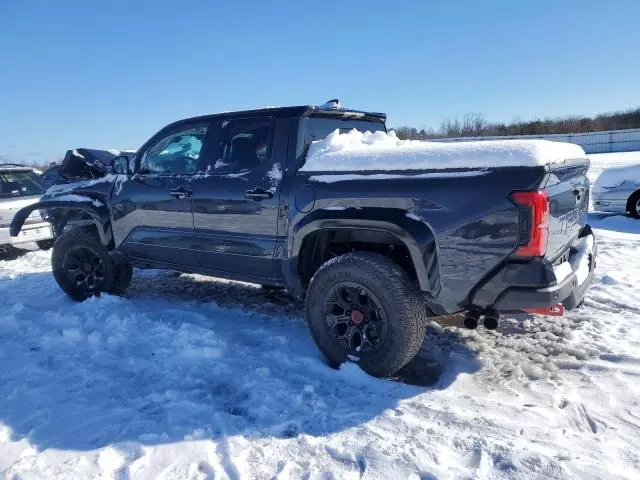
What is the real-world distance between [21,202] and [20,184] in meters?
0.85

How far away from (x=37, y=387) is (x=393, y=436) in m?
2.40

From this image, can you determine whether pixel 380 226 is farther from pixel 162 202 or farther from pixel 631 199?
pixel 631 199

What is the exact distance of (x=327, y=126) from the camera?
4.04 metres

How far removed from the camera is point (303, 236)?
346 cm

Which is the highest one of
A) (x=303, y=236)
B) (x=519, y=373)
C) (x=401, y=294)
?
(x=303, y=236)

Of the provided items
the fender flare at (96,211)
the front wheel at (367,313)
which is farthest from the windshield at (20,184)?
the front wheel at (367,313)

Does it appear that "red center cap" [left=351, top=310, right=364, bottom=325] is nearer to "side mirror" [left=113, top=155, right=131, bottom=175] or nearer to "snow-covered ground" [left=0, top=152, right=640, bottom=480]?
"snow-covered ground" [left=0, top=152, right=640, bottom=480]

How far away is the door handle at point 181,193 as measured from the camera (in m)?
4.25

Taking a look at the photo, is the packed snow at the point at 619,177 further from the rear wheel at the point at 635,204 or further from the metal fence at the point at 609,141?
the metal fence at the point at 609,141

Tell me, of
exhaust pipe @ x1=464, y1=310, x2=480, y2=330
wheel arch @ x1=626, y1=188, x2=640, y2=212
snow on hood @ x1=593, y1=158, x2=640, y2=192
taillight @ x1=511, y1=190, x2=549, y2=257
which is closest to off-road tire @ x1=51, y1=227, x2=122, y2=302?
exhaust pipe @ x1=464, y1=310, x2=480, y2=330

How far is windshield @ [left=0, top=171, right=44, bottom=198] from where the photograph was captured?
8.27 m

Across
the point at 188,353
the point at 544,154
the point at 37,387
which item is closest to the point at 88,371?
the point at 37,387

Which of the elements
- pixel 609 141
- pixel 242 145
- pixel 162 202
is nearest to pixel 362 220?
pixel 242 145

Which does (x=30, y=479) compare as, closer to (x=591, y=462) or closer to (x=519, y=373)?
(x=591, y=462)
